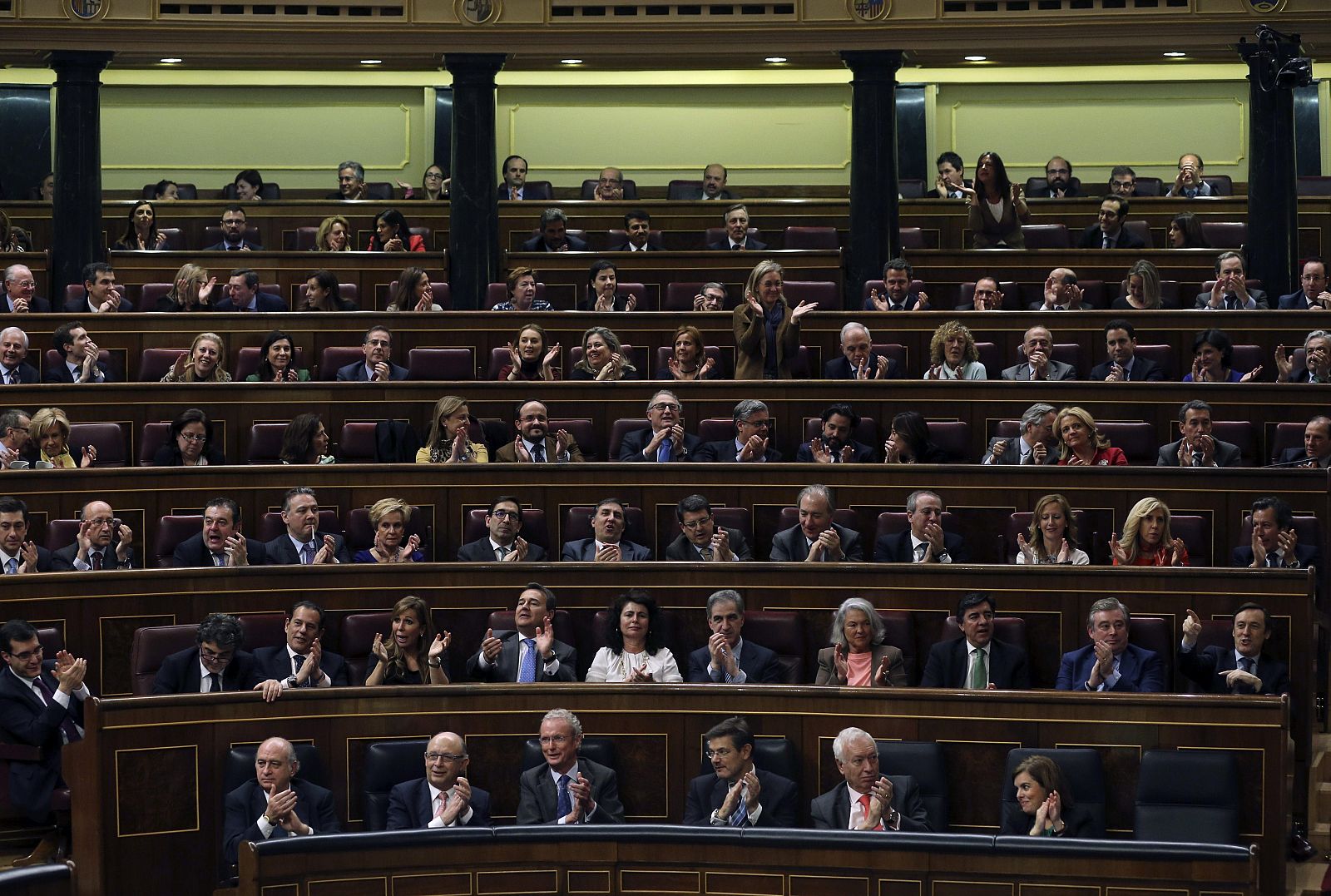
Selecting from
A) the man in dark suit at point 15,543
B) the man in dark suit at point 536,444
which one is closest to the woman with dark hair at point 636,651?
the man in dark suit at point 536,444

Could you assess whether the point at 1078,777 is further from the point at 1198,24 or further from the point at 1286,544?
the point at 1198,24

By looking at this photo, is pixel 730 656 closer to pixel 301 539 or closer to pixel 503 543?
pixel 503 543

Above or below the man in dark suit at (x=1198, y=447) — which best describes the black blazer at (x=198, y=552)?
below

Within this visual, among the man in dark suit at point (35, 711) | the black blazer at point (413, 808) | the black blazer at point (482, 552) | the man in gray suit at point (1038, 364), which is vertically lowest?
the black blazer at point (413, 808)

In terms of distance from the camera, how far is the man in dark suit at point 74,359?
7145 mm

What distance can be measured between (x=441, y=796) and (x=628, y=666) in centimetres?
76

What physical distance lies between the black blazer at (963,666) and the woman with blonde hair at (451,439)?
5.95 ft

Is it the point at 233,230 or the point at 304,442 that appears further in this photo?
the point at 233,230

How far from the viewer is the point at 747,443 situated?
654cm

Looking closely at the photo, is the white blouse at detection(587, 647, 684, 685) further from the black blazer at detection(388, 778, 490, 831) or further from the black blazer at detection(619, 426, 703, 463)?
the black blazer at detection(619, 426, 703, 463)

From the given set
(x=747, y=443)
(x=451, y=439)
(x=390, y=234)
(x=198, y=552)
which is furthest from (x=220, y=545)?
(x=390, y=234)

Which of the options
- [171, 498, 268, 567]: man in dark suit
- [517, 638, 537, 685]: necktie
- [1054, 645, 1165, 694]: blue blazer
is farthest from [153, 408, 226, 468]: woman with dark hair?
[1054, 645, 1165, 694]: blue blazer

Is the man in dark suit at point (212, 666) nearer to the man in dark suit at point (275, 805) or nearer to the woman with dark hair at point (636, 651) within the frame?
the man in dark suit at point (275, 805)

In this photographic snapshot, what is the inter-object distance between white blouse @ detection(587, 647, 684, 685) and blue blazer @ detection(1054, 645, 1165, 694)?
103cm
